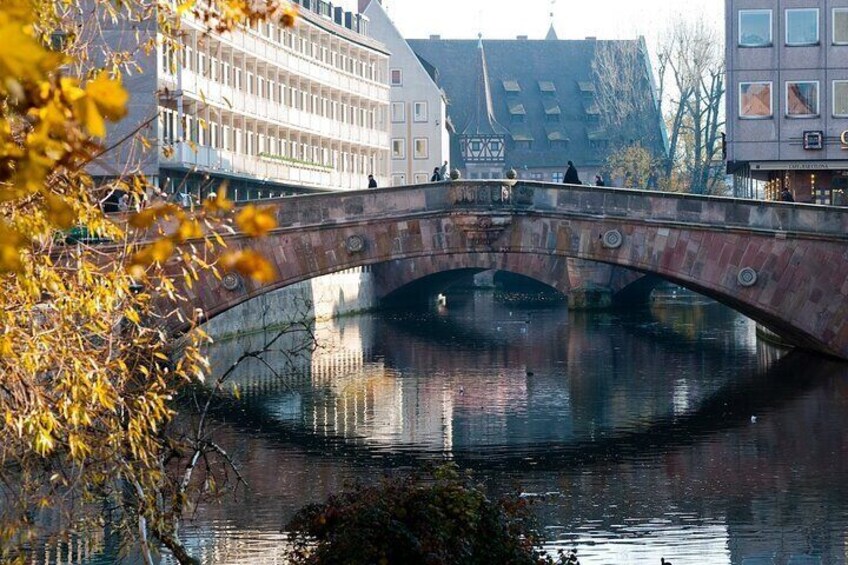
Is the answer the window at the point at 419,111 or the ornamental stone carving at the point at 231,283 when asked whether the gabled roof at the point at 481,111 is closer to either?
the window at the point at 419,111

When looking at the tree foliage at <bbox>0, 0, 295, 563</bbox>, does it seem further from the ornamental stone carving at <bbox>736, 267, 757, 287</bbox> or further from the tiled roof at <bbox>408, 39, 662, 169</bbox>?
the tiled roof at <bbox>408, 39, 662, 169</bbox>

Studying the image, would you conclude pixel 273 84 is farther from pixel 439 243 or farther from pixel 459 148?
pixel 459 148

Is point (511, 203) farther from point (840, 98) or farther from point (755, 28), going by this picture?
point (840, 98)

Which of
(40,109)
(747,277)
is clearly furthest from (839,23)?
(40,109)

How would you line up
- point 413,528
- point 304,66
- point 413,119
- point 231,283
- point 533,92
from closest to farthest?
point 413,528, point 231,283, point 304,66, point 413,119, point 533,92

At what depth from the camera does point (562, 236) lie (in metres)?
41.1

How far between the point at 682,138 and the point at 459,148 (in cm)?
3450

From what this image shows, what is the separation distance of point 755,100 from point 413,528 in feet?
137

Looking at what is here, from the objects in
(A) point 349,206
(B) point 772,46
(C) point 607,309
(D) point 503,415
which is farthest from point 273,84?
(D) point 503,415

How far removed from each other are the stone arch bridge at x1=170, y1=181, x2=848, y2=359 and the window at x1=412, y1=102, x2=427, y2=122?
208 feet

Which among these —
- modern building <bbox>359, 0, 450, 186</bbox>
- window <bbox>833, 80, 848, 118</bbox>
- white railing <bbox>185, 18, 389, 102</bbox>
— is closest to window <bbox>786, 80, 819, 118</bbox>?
window <bbox>833, 80, 848, 118</bbox>

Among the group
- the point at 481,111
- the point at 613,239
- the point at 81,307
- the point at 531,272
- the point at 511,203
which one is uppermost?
the point at 481,111

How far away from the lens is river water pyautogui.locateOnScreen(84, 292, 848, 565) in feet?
72.8

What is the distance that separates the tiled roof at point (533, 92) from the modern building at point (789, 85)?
73693 mm
